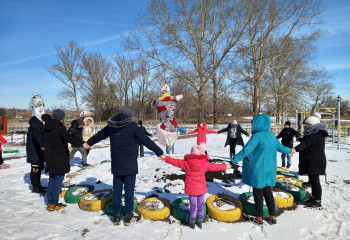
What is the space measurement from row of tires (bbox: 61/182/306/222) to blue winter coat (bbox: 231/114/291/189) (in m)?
0.75

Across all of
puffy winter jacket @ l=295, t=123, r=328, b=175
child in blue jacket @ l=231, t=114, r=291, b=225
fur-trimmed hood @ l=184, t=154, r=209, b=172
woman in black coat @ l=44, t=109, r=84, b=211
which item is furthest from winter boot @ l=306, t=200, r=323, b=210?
woman in black coat @ l=44, t=109, r=84, b=211

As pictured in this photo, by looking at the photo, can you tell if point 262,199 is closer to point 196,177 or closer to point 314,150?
point 196,177

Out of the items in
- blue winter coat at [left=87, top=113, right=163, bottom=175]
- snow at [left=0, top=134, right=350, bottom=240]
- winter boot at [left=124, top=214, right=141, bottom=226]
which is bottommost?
snow at [left=0, top=134, right=350, bottom=240]

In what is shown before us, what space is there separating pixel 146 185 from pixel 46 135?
8.41 ft

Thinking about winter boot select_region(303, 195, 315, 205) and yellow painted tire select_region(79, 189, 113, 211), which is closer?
yellow painted tire select_region(79, 189, 113, 211)

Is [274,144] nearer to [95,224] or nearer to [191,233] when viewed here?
[191,233]

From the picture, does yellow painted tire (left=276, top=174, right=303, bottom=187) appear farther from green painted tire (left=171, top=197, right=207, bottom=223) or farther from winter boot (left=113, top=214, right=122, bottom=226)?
winter boot (left=113, top=214, right=122, bottom=226)

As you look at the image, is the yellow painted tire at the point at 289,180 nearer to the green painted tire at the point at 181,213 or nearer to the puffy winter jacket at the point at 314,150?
the puffy winter jacket at the point at 314,150

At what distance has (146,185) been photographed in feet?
17.5

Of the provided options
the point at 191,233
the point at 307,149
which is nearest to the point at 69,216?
the point at 191,233

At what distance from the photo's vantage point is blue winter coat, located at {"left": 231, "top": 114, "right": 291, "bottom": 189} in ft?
11.2

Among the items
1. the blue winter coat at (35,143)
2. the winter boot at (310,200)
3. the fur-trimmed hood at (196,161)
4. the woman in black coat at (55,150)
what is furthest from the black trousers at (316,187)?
the blue winter coat at (35,143)

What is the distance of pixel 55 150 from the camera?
158 inches

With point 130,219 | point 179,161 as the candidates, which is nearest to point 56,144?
point 130,219
